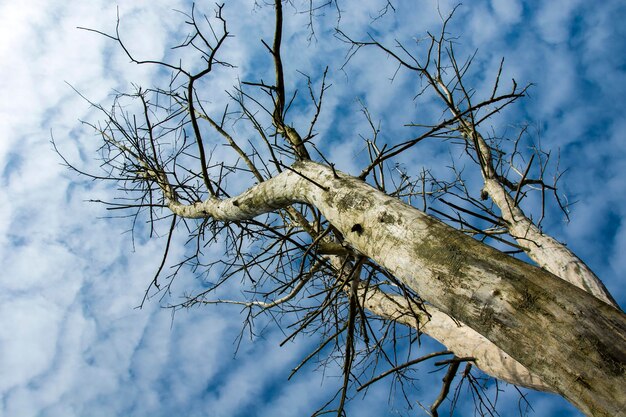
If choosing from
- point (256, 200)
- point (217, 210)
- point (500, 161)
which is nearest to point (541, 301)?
point (256, 200)

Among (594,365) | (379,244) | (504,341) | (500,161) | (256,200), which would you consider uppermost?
(500,161)

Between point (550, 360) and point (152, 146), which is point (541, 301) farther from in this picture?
point (152, 146)

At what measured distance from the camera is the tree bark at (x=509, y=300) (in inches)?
36.5

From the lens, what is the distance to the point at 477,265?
118cm

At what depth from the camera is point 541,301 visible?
1030 millimetres

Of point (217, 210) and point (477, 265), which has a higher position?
point (217, 210)

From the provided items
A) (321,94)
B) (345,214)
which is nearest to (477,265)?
(345,214)

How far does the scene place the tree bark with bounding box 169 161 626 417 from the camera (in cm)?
93

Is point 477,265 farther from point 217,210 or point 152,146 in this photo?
point 152,146

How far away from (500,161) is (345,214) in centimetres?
341

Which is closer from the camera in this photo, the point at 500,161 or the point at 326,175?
the point at 326,175

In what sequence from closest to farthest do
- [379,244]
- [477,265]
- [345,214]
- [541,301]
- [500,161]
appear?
[541,301] < [477,265] < [379,244] < [345,214] < [500,161]

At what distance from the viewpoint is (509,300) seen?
3.52 feet

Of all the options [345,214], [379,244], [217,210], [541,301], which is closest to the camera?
[541,301]
